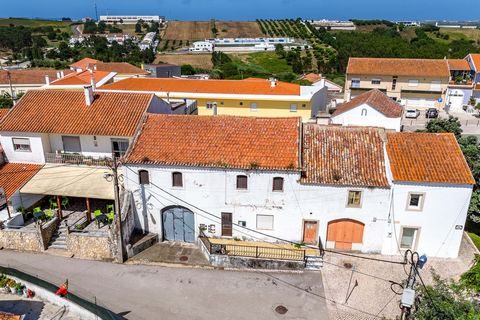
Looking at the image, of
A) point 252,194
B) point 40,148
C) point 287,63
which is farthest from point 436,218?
Answer: point 287,63

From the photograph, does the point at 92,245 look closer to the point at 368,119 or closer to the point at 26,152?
the point at 26,152

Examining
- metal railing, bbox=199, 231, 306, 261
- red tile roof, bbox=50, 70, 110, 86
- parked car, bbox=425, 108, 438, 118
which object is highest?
red tile roof, bbox=50, 70, 110, 86

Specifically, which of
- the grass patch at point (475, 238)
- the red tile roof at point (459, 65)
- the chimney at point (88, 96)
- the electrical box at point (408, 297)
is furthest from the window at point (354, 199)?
the red tile roof at point (459, 65)

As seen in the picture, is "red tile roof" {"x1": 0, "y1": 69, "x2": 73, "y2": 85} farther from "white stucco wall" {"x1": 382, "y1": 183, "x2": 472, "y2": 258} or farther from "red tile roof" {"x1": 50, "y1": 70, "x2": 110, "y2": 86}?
"white stucco wall" {"x1": 382, "y1": 183, "x2": 472, "y2": 258}

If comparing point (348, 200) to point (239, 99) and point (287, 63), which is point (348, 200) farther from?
point (287, 63)

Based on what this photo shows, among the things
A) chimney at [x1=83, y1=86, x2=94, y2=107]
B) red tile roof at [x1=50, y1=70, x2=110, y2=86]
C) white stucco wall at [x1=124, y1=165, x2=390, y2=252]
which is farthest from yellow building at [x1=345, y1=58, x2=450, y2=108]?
chimney at [x1=83, y1=86, x2=94, y2=107]
